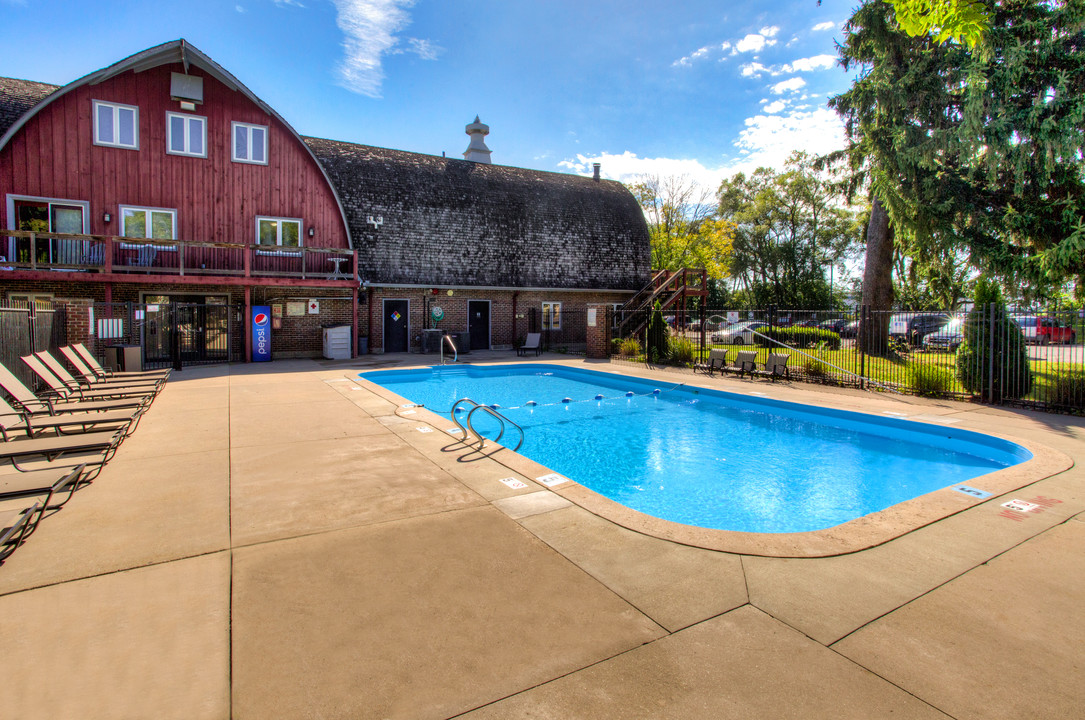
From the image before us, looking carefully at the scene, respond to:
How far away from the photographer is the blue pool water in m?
6.25

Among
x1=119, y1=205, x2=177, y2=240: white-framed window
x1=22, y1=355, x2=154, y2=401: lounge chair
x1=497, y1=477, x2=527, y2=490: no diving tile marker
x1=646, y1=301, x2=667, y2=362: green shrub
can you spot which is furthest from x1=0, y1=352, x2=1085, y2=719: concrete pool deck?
x1=119, y1=205, x2=177, y2=240: white-framed window

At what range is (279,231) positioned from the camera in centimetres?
1814

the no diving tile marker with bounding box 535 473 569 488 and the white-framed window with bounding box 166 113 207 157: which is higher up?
the white-framed window with bounding box 166 113 207 157

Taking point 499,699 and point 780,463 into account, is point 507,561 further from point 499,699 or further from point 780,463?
point 780,463

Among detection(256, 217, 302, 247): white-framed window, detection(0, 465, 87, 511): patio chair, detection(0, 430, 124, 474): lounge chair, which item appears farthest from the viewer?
detection(256, 217, 302, 247): white-framed window

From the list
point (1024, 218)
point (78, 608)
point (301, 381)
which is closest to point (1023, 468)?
point (78, 608)

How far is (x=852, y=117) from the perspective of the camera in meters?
17.7

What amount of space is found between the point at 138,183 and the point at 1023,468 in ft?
69.7

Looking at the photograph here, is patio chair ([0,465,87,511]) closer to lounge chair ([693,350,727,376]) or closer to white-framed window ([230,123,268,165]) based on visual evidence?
lounge chair ([693,350,727,376])

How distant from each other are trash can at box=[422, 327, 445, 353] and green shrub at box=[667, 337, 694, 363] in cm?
842

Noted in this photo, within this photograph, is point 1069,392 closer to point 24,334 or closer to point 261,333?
point 24,334

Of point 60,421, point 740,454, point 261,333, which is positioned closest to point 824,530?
point 740,454

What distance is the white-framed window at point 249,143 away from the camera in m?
17.4

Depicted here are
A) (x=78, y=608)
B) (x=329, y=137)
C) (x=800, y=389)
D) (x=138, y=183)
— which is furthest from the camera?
(x=329, y=137)
